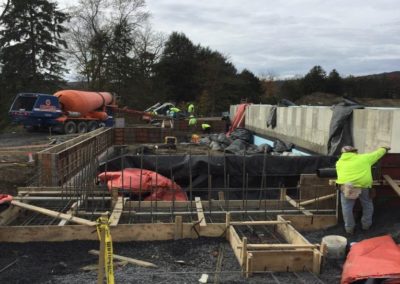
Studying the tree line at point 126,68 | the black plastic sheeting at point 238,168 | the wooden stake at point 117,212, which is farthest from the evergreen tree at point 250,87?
the wooden stake at point 117,212

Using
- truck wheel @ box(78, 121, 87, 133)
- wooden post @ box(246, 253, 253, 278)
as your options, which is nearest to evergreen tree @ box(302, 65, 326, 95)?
truck wheel @ box(78, 121, 87, 133)

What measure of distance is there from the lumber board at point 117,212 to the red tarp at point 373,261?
3106 millimetres

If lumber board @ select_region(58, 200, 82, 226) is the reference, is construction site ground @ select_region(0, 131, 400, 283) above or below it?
below

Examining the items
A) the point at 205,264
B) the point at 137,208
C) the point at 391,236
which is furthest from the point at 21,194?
the point at 391,236

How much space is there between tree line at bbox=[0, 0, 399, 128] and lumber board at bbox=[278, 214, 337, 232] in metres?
23.5

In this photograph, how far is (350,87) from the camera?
37250mm

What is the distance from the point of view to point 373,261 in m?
4.54

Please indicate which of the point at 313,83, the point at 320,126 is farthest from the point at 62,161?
the point at 313,83

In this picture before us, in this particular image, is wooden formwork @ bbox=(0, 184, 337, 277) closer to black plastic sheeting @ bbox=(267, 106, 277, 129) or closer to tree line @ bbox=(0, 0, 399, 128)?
black plastic sheeting @ bbox=(267, 106, 277, 129)

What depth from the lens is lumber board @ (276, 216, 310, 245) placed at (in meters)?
5.53

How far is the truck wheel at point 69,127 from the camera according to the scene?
18.0 m

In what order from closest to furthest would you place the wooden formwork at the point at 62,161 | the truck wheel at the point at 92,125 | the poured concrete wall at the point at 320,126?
the poured concrete wall at the point at 320,126 → the wooden formwork at the point at 62,161 → the truck wheel at the point at 92,125

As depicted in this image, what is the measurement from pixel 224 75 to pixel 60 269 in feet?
116

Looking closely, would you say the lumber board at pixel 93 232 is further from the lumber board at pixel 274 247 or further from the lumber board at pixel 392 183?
the lumber board at pixel 392 183
